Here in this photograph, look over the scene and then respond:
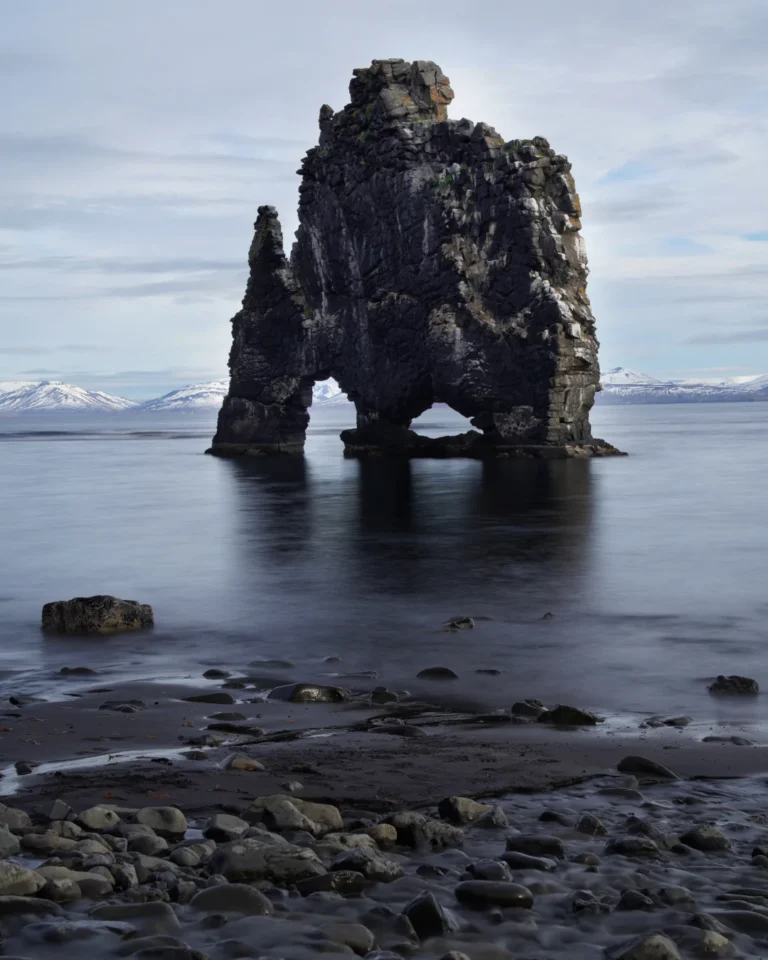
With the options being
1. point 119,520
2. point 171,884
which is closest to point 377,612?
point 171,884

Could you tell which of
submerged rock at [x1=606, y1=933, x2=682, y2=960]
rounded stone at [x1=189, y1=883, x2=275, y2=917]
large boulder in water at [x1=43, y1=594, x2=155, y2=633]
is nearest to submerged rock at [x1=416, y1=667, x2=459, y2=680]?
large boulder in water at [x1=43, y1=594, x2=155, y2=633]

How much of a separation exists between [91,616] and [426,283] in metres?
66.7

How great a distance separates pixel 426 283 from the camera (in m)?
85.5

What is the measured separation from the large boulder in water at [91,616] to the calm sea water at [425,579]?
689 mm

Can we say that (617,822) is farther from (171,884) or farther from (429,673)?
(429,673)

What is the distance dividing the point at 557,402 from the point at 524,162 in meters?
17.4

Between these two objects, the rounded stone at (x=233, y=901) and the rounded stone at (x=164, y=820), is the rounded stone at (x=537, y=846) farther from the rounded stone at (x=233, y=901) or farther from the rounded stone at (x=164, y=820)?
the rounded stone at (x=164, y=820)

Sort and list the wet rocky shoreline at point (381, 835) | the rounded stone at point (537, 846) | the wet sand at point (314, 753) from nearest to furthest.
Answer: the wet rocky shoreline at point (381, 835) < the rounded stone at point (537, 846) < the wet sand at point (314, 753)

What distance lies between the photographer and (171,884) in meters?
8.79

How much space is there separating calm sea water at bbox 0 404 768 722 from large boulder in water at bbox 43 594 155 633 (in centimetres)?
69

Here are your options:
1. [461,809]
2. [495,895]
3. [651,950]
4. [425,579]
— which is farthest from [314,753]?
[425,579]

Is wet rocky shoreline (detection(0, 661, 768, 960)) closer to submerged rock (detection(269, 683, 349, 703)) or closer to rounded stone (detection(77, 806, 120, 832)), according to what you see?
rounded stone (detection(77, 806, 120, 832))

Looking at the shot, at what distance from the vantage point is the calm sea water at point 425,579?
18.9 m

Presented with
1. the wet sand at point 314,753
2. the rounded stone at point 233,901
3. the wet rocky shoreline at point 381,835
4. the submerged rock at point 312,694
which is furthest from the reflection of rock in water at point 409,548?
the rounded stone at point 233,901
